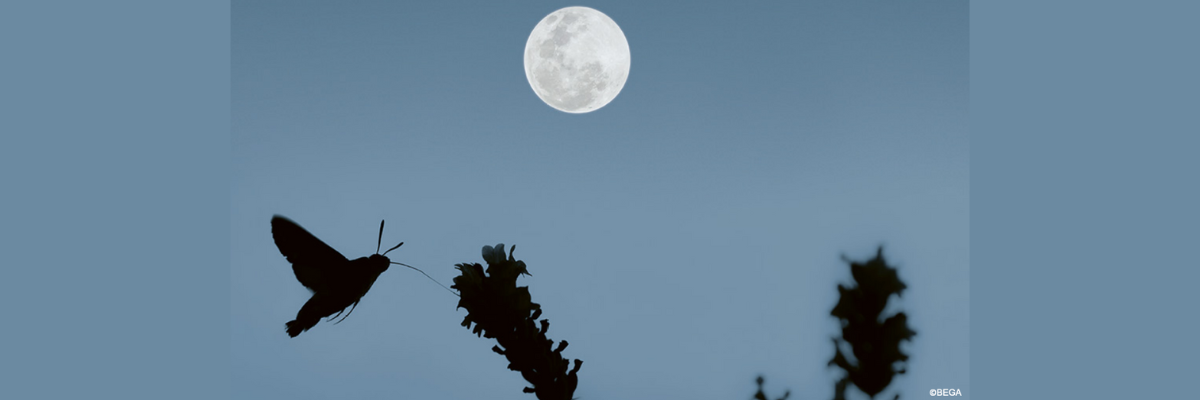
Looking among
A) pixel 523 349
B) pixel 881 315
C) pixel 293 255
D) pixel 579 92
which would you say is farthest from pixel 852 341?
pixel 579 92

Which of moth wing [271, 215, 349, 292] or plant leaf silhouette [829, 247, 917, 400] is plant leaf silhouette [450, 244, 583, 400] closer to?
moth wing [271, 215, 349, 292]

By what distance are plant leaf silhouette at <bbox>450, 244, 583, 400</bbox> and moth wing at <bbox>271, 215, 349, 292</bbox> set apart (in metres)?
0.72

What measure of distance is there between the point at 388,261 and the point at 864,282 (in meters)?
2.89

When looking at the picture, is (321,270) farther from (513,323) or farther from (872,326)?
(872,326)

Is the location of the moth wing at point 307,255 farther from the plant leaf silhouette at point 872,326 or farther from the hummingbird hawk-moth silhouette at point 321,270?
the plant leaf silhouette at point 872,326

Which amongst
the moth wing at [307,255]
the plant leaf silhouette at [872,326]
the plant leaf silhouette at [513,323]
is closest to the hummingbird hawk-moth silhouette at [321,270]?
the moth wing at [307,255]

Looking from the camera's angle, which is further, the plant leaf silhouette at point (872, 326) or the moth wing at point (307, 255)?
the moth wing at point (307, 255)

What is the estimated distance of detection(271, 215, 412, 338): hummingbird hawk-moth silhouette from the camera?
3.65 metres

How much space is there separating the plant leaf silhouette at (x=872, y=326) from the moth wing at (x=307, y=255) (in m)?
2.83

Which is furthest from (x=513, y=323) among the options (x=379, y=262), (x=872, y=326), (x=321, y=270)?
(x=872, y=326)

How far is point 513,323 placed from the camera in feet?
13.5

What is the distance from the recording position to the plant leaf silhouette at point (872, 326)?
1548 mm

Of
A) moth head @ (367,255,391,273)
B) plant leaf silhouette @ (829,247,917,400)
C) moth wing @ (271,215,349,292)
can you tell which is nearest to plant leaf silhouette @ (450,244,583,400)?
moth head @ (367,255,391,273)

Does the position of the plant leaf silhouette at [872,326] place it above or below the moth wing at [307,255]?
below
